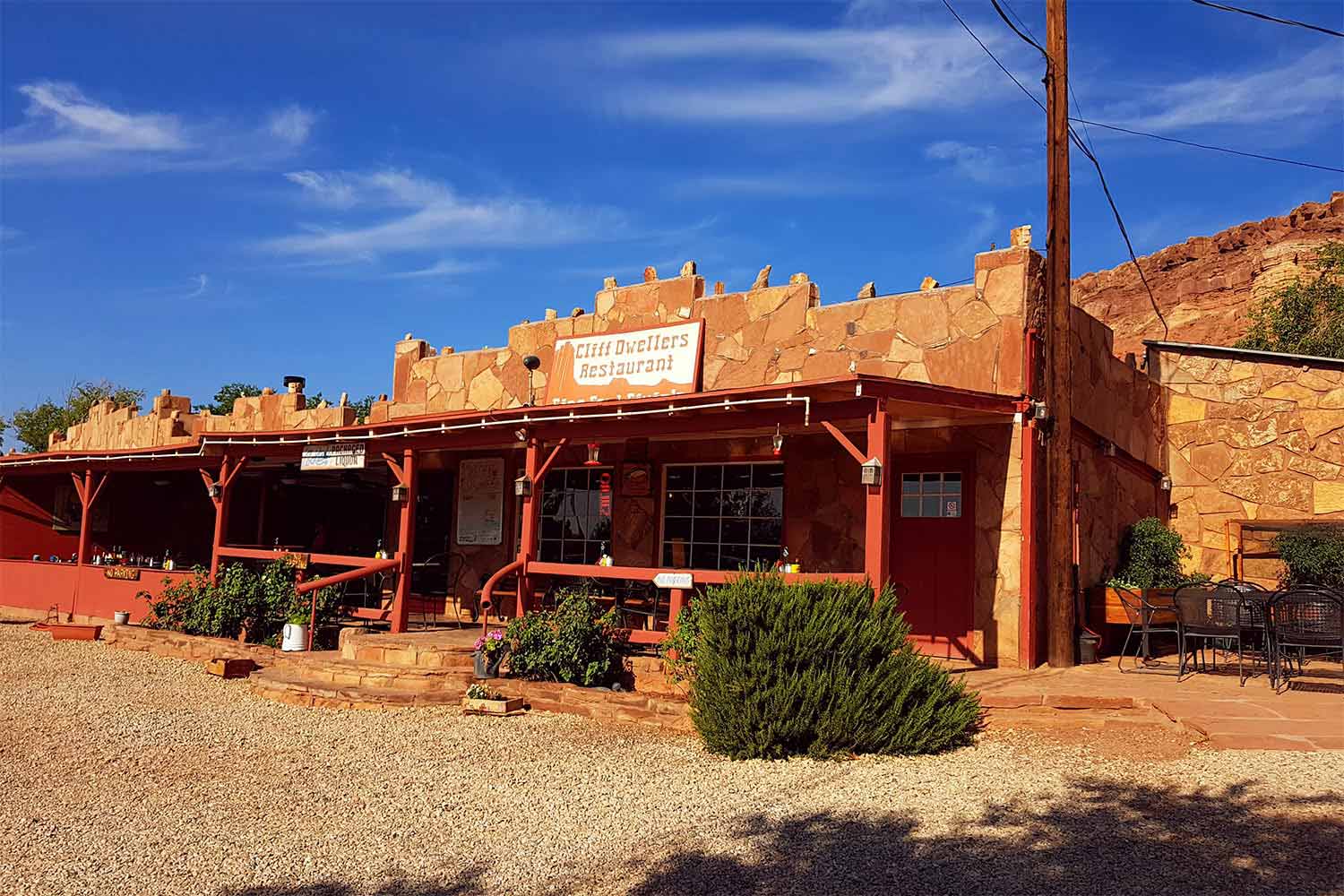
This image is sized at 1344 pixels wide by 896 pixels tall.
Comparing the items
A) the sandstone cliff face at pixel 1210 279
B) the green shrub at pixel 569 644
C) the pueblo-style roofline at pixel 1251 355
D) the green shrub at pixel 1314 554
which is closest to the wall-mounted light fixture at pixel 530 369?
the green shrub at pixel 569 644

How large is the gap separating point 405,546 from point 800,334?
5.35 metres

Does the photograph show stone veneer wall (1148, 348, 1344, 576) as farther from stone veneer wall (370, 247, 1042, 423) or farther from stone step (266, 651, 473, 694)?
stone step (266, 651, 473, 694)

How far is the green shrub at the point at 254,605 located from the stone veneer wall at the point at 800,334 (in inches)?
147

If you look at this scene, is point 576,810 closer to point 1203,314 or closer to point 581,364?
point 581,364

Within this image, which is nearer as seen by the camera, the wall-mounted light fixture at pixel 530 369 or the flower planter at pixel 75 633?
the wall-mounted light fixture at pixel 530 369

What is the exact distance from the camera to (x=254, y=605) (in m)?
13.7

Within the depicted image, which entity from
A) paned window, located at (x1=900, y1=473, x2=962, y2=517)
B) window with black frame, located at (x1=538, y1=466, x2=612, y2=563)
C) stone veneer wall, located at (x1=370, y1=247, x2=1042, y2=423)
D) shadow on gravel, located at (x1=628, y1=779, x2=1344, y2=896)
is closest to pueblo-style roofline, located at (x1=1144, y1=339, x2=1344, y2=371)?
stone veneer wall, located at (x1=370, y1=247, x2=1042, y2=423)

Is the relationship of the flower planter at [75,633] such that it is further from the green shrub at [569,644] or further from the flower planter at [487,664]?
the green shrub at [569,644]

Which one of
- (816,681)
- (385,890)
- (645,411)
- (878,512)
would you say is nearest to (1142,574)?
(878,512)

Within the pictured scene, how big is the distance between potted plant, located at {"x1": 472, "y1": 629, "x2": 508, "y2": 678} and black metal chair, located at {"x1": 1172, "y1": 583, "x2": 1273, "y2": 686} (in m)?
6.27

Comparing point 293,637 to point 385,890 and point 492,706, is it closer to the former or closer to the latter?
point 492,706

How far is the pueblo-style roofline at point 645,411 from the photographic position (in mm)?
9328

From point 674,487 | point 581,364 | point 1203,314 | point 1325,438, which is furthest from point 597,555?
point 1203,314

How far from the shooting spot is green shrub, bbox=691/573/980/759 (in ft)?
24.8
